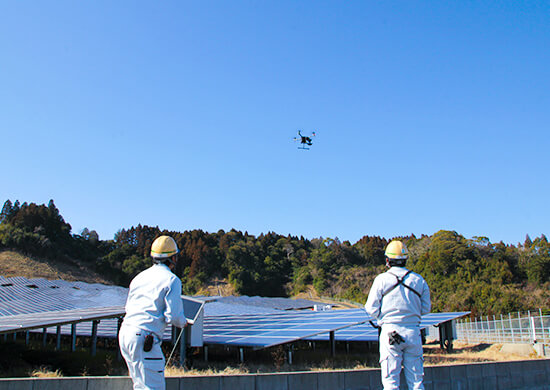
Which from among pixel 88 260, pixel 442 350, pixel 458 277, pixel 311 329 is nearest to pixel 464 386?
pixel 311 329

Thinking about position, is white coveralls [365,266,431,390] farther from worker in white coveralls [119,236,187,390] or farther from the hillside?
the hillside

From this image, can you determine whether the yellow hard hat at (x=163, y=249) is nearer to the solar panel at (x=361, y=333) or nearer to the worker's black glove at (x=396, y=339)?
the worker's black glove at (x=396, y=339)

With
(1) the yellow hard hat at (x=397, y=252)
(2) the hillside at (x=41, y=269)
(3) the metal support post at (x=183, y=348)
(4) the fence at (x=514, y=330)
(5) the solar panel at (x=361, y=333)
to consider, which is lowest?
(4) the fence at (x=514, y=330)

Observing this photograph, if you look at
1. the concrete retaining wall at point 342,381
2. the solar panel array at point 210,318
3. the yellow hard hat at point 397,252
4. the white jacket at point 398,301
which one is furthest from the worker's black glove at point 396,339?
the solar panel array at point 210,318

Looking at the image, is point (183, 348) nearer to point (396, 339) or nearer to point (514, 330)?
point (396, 339)

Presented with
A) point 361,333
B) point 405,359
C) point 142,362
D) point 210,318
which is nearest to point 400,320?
point 405,359

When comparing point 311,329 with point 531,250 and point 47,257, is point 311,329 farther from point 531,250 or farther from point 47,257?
point 47,257
